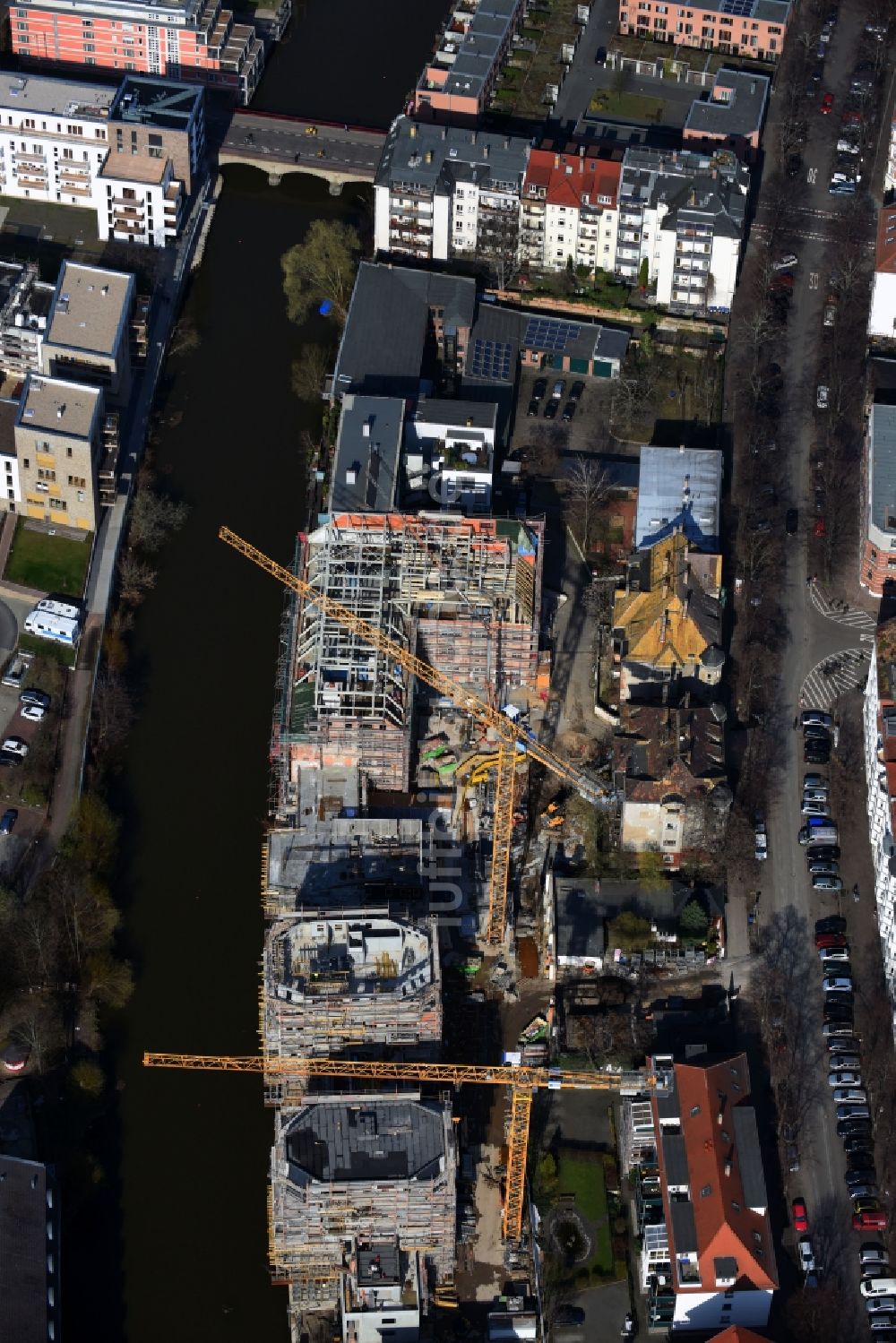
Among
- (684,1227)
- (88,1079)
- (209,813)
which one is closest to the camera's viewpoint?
(684,1227)

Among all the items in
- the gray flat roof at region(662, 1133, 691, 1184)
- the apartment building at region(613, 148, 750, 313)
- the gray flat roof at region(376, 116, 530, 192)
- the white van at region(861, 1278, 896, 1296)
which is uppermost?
the gray flat roof at region(376, 116, 530, 192)

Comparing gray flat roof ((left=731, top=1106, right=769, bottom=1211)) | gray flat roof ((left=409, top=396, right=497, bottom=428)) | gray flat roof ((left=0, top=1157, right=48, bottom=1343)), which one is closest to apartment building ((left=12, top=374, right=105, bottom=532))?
gray flat roof ((left=409, top=396, right=497, bottom=428))

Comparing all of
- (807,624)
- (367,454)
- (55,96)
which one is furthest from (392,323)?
(807,624)

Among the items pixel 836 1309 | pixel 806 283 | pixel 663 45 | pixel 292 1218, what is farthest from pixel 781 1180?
pixel 663 45

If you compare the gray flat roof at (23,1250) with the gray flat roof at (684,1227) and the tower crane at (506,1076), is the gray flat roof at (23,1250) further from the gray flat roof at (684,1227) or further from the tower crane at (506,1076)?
the gray flat roof at (684,1227)

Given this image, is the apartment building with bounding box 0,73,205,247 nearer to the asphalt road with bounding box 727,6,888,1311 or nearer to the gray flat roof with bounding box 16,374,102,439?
the gray flat roof with bounding box 16,374,102,439

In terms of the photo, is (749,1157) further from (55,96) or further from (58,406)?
(55,96)
